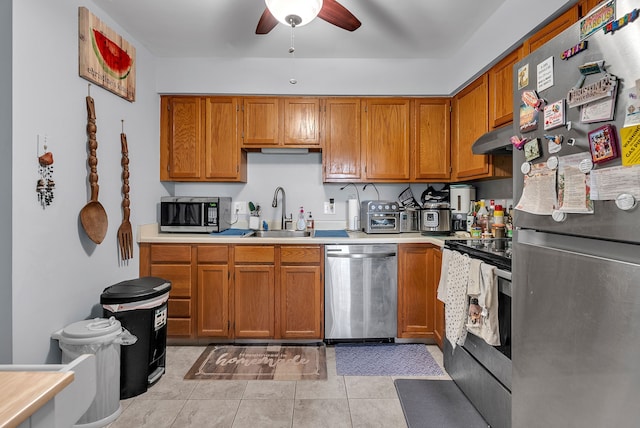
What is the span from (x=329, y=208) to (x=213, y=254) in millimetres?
1253

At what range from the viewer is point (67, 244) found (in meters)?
1.96

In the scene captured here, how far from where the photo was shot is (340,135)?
310 cm

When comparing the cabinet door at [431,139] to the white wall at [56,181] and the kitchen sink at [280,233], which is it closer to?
the kitchen sink at [280,233]

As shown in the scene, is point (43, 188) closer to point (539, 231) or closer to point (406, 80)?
point (539, 231)

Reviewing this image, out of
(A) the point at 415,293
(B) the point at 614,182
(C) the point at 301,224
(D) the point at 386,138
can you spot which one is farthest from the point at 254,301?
(B) the point at 614,182

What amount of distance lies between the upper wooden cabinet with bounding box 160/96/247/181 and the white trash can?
1601 mm

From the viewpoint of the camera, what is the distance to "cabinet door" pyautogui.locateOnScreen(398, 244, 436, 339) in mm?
2791

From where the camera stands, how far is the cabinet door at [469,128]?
2.54 metres

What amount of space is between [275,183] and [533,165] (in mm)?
2490

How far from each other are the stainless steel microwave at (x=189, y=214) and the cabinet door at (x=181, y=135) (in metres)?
0.30

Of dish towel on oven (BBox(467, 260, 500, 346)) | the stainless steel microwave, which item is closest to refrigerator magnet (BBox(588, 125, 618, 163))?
dish towel on oven (BBox(467, 260, 500, 346))

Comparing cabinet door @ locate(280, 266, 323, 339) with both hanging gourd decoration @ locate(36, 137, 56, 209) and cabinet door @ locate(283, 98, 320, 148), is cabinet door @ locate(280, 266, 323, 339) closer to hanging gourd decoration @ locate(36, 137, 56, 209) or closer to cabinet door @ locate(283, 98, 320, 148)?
cabinet door @ locate(283, 98, 320, 148)

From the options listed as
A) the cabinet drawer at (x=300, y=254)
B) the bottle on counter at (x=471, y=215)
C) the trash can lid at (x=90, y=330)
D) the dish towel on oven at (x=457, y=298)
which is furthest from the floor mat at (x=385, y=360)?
the trash can lid at (x=90, y=330)

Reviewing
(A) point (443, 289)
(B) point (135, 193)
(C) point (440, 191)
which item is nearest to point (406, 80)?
(C) point (440, 191)
